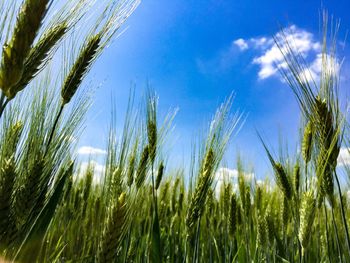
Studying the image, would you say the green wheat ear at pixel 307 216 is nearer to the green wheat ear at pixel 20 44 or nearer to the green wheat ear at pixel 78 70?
the green wheat ear at pixel 78 70

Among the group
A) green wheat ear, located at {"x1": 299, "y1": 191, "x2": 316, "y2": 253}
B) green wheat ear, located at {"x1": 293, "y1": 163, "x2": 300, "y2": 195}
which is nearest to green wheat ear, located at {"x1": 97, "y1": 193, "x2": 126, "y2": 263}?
green wheat ear, located at {"x1": 299, "y1": 191, "x2": 316, "y2": 253}

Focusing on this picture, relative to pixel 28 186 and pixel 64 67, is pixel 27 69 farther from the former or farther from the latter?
pixel 64 67

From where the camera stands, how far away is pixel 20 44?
1.22m

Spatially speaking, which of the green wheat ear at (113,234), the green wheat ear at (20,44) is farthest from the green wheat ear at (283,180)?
the green wheat ear at (20,44)

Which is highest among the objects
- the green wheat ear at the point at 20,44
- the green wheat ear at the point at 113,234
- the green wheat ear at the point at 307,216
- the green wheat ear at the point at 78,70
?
the green wheat ear at the point at 78,70

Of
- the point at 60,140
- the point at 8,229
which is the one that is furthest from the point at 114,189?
the point at 8,229

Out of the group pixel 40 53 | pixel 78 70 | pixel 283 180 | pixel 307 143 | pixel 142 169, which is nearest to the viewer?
pixel 40 53

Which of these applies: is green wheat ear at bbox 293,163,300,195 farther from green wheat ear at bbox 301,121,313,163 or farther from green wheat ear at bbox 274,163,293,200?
green wheat ear at bbox 301,121,313,163

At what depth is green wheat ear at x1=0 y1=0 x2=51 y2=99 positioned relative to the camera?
3.92 feet

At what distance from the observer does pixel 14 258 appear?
128cm

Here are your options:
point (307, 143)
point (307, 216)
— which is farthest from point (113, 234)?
point (307, 143)

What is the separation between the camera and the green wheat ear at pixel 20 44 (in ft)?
3.92

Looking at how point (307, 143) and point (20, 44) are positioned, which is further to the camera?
point (307, 143)

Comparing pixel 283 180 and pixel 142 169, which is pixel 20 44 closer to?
pixel 142 169
